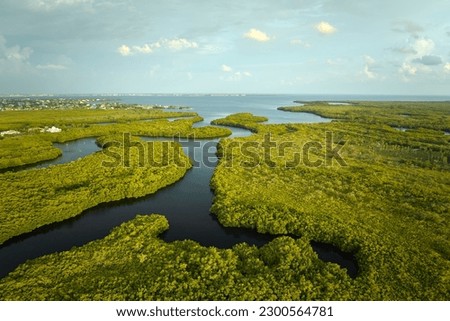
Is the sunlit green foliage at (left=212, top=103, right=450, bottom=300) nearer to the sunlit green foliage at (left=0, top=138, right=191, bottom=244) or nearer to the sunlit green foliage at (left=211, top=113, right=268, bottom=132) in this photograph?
the sunlit green foliage at (left=0, top=138, right=191, bottom=244)

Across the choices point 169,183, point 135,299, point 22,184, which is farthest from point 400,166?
point 22,184

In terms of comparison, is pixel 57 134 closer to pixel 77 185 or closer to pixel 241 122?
pixel 77 185

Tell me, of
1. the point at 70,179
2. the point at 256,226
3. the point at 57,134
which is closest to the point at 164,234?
the point at 256,226

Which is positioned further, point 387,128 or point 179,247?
point 387,128

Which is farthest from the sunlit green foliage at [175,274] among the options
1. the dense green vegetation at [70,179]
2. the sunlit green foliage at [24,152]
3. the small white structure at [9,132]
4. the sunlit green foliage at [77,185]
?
the small white structure at [9,132]

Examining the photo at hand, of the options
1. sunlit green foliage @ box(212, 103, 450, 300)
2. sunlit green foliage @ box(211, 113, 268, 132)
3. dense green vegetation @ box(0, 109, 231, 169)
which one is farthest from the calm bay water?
sunlit green foliage @ box(211, 113, 268, 132)
